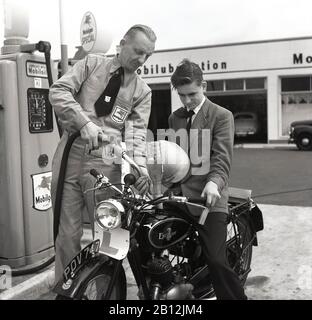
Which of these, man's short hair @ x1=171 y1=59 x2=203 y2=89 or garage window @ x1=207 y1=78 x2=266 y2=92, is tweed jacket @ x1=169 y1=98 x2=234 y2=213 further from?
garage window @ x1=207 y1=78 x2=266 y2=92

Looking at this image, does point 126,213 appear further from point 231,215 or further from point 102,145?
point 231,215

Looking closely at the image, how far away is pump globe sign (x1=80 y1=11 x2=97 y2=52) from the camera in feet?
19.6

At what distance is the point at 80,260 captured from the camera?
259cm

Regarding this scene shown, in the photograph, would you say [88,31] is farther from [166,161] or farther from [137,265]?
[137,265]

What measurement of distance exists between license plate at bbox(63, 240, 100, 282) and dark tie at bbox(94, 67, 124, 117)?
925mm

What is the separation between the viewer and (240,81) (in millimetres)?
22688

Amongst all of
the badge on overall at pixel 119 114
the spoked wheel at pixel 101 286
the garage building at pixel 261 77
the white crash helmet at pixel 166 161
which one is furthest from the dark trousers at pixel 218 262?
the garage building at pixel 261 77

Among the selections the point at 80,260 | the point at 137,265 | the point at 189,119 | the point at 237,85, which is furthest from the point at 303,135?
the point at 80,260

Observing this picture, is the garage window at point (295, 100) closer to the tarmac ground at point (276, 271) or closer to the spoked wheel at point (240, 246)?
the tarmac ground at point (276, 271)

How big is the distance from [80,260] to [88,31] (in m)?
4.25

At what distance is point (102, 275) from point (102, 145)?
0.75m

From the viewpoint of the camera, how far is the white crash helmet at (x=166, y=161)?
2.86 metres

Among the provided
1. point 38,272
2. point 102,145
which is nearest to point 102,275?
point 102,145

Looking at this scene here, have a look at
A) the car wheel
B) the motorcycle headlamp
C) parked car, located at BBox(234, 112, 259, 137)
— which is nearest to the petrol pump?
the motorcycle headlamp
